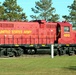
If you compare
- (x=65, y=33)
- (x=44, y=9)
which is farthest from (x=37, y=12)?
(x=65, y=33)

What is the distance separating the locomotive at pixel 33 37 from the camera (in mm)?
30906

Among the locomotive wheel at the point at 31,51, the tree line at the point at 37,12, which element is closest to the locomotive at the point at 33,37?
the locomotive wheel at the point at 31,51

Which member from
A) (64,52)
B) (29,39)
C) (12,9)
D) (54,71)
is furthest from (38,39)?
(12,9)

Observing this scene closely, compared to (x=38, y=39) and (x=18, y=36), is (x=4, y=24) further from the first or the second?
(x=38, y=39)

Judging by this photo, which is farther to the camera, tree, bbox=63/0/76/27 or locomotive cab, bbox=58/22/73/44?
tree, bbox=63/0/76/27

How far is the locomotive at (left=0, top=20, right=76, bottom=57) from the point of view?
30.9 meters

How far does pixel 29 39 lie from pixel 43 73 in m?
18.6

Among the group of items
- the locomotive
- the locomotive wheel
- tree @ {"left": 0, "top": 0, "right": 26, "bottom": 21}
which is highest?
tree @ {"left": 0, "top": 0, "right": 26, "bottom": 21}

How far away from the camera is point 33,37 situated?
32.3 m

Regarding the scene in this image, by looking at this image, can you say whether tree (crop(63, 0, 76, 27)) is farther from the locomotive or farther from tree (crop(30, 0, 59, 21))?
the locomotive

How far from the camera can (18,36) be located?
3158cm

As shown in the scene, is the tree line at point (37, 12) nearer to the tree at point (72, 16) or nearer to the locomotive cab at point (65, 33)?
the tree at point (72, 16)

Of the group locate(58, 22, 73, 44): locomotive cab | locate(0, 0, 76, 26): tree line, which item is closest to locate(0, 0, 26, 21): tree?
locate(0, 0, 76, 26): tree line

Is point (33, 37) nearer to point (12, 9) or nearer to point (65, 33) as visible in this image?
point (65, 33)
